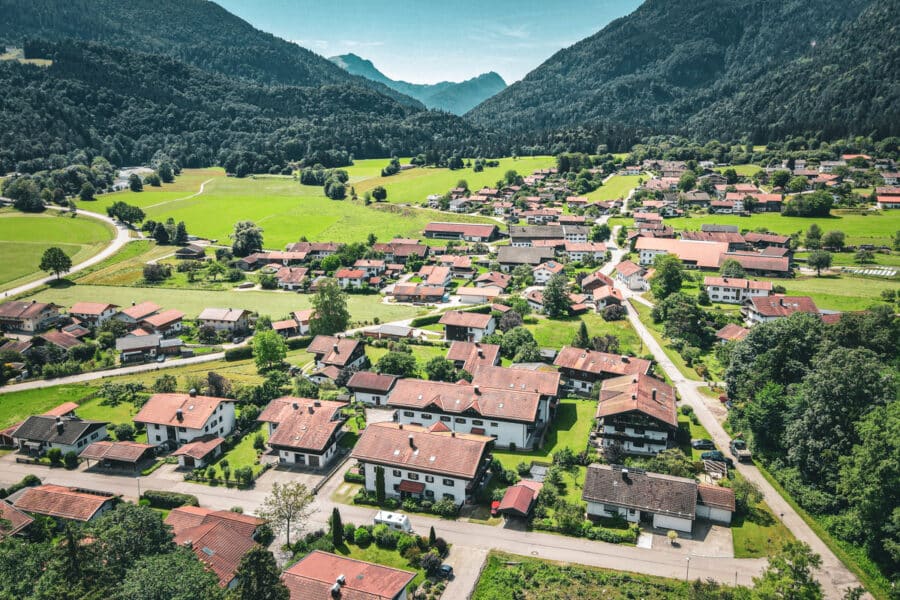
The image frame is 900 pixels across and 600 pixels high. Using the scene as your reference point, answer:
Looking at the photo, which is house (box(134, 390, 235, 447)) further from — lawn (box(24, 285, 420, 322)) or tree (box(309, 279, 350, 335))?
lawn (box(24, 285, 420, 322))

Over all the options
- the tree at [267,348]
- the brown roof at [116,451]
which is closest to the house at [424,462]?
the brown roof at [116,451]

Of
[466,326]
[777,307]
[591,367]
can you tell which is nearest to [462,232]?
[466,326]

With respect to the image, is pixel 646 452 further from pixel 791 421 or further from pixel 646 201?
pixel 646 201

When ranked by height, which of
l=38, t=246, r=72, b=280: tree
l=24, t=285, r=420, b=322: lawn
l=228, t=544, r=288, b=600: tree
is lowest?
l=24, t=285, r=420, b=322: lawn

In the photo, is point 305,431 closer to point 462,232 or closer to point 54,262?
point 54,262

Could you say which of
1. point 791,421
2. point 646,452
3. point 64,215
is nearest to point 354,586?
point 646,452

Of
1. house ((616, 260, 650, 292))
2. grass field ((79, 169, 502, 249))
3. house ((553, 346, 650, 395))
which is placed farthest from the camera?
grass field ((79, 169, 502, 249))

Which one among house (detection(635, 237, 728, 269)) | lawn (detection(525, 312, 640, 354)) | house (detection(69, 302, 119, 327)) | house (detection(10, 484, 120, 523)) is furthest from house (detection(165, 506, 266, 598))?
house (detection(635, 237, 728, 269))

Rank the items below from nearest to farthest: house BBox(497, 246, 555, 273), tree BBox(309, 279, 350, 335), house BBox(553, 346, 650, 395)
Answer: house BBox(553, 346, 650, 395)
tree BBox(309, 279, 350, 335)
house BBox(497, 246, 555, 273)
